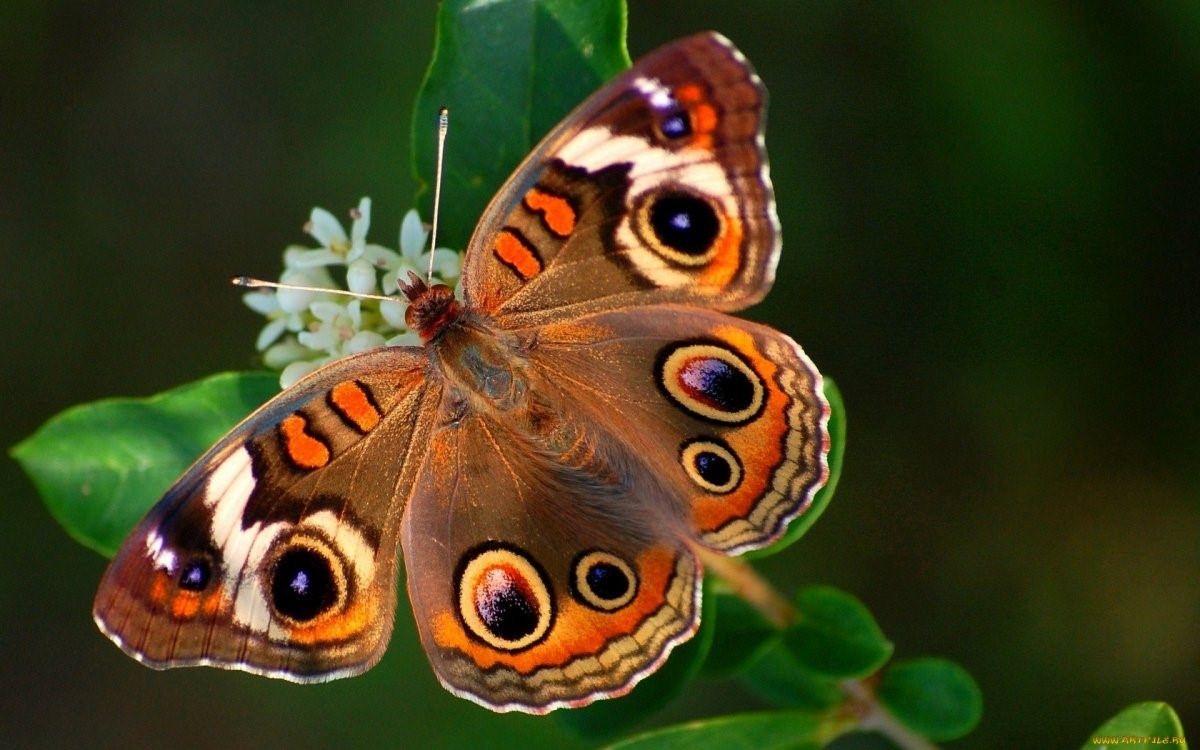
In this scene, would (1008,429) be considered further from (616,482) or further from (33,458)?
(33,458)

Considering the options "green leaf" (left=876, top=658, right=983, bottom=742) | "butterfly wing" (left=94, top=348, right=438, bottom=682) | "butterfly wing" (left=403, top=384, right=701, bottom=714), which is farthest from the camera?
"green leaf" (left=876, top=658, right=983, bottom=742)

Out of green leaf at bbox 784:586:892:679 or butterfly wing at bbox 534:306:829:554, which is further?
green leaf at bbox 784:586:892:679

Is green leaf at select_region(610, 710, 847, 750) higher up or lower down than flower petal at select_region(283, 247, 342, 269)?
lower down

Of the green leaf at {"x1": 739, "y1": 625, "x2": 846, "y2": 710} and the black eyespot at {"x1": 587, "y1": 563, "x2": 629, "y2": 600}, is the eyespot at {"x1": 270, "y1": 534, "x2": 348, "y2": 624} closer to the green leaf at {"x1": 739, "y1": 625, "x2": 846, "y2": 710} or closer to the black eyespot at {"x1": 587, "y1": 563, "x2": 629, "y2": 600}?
the black eyespot at {"x1": 587, "y1": 563, "x2": 629, "y2": 600}

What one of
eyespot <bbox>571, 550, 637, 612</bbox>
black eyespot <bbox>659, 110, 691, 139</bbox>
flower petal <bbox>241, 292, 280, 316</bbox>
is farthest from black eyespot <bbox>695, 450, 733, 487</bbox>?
flower petal <bbox>241, 292, 280, 316</bbox>

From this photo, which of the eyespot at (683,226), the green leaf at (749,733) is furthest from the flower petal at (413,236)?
the green leaf at (749,733)

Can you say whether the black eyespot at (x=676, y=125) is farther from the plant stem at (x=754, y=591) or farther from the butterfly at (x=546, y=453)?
the plant stem at (x=754, y=591)

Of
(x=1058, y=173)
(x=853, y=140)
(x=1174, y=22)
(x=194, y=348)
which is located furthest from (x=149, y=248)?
(x=1174, y=22)
